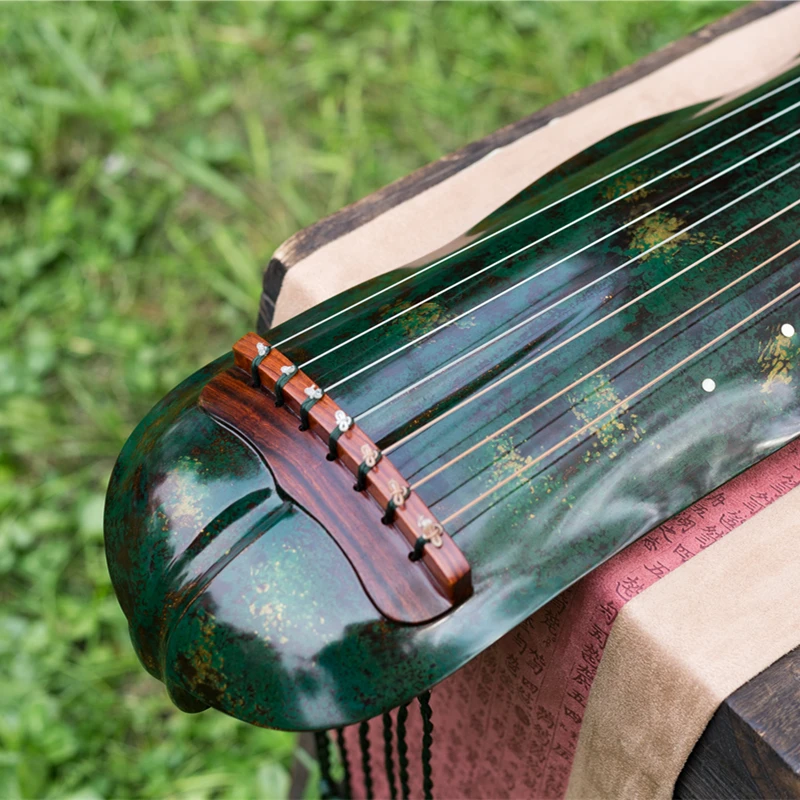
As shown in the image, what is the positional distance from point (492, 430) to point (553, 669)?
1.07 feet

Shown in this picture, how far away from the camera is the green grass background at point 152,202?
193 cm

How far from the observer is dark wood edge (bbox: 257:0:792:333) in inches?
55.6

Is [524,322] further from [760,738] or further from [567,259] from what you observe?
[760,738]

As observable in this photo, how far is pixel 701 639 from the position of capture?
0.94 meters

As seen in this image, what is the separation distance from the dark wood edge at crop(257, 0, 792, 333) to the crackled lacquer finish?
317 millimetres

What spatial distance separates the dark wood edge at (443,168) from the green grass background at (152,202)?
0.96m

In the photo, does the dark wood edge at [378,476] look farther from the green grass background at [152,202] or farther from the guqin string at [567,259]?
the green grass background at [152,202]

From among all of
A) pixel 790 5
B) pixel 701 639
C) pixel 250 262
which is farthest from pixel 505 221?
pixel 250 262

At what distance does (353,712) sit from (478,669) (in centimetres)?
38

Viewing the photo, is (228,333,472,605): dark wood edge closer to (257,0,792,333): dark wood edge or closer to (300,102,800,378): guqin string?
(300,102,800,378): guqin string

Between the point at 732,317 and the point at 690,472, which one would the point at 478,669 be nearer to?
the point at 690,472

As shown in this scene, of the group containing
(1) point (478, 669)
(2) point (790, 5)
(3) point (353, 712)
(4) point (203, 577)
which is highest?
(4) point (203, 577)

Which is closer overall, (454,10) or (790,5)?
(790,5)

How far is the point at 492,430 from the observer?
936mm
